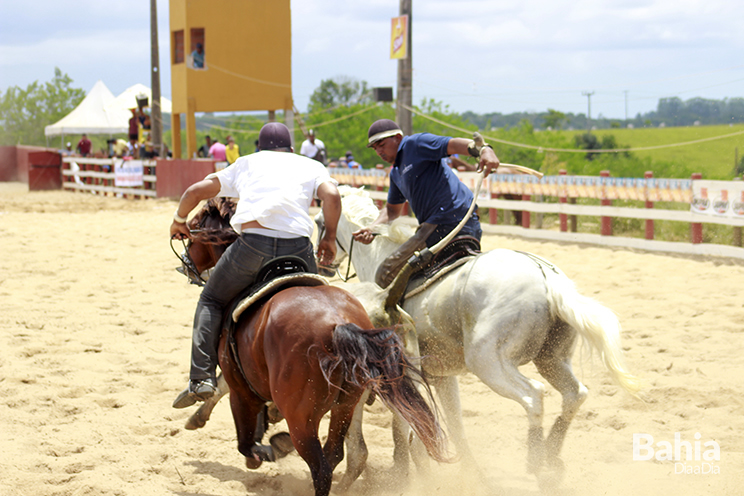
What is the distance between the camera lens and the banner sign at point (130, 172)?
2091cm

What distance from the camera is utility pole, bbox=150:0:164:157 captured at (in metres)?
23.3

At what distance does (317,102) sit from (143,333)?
8045cm

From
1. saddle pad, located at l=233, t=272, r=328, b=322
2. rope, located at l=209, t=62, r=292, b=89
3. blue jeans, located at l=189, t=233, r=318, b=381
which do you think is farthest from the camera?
rope, located at l=209, t=62, r=292, b=89

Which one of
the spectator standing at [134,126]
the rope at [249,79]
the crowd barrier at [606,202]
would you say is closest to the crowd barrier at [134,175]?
the crowd barrier at [606,202]

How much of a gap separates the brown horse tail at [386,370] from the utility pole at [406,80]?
10655 millimetres

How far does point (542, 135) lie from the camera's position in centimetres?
3803

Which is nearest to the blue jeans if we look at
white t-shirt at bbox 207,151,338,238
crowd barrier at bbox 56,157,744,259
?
white t-shirt at bbox 207,151,338,238

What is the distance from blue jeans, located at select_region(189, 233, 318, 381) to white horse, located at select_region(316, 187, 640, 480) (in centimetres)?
87

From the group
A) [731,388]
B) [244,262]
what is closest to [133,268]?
[244,262]

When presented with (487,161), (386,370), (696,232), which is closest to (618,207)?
(696,232)

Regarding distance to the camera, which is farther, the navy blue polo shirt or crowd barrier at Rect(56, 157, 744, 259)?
crowd barrier at Rect(56, 157, 744, 259)

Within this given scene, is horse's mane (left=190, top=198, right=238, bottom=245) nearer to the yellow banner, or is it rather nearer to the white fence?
the yellow banner

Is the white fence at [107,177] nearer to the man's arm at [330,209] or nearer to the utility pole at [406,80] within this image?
the utility pole at [406,80]

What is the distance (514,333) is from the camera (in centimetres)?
377
